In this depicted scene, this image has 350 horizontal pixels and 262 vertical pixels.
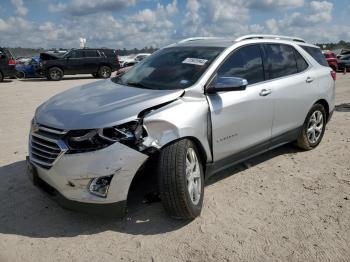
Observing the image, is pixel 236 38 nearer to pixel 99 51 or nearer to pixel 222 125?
pixel 222 125

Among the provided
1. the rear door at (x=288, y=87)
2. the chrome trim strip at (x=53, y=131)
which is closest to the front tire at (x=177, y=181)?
the chrome trim strip at (x=53, y=131)

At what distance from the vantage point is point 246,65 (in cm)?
443

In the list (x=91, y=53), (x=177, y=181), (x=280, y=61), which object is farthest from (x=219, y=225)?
(x=91, y=53)

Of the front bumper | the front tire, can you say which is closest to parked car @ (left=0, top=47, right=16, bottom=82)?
the front bumper

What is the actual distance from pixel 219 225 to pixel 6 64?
1843 cm

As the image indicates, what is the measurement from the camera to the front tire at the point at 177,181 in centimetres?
334

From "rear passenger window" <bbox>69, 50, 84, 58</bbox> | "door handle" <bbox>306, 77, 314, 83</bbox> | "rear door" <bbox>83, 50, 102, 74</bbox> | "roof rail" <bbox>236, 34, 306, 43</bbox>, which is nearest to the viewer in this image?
"roof rail" <bbox>236, 34, 306, 43</bbox>

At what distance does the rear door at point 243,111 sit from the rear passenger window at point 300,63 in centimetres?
95

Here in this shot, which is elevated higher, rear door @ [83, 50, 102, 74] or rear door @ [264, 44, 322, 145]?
rear door @ [264, 44, 322, 145]

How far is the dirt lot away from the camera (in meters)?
3.16

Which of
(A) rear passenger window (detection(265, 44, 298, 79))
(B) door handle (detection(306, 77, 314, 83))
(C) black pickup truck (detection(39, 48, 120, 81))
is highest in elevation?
(A) rear passenger window (detection(265, 44, 298, 79))

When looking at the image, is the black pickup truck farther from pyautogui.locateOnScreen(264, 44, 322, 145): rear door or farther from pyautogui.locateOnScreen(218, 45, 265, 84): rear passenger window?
pyautogui.locateOnScreen(218, 45, 265, 84): rear passenger window

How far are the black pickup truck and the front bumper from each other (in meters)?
18.2

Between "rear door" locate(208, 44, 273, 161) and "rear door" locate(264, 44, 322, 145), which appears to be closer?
"rear door" locate(208, 44, 273, 161)
